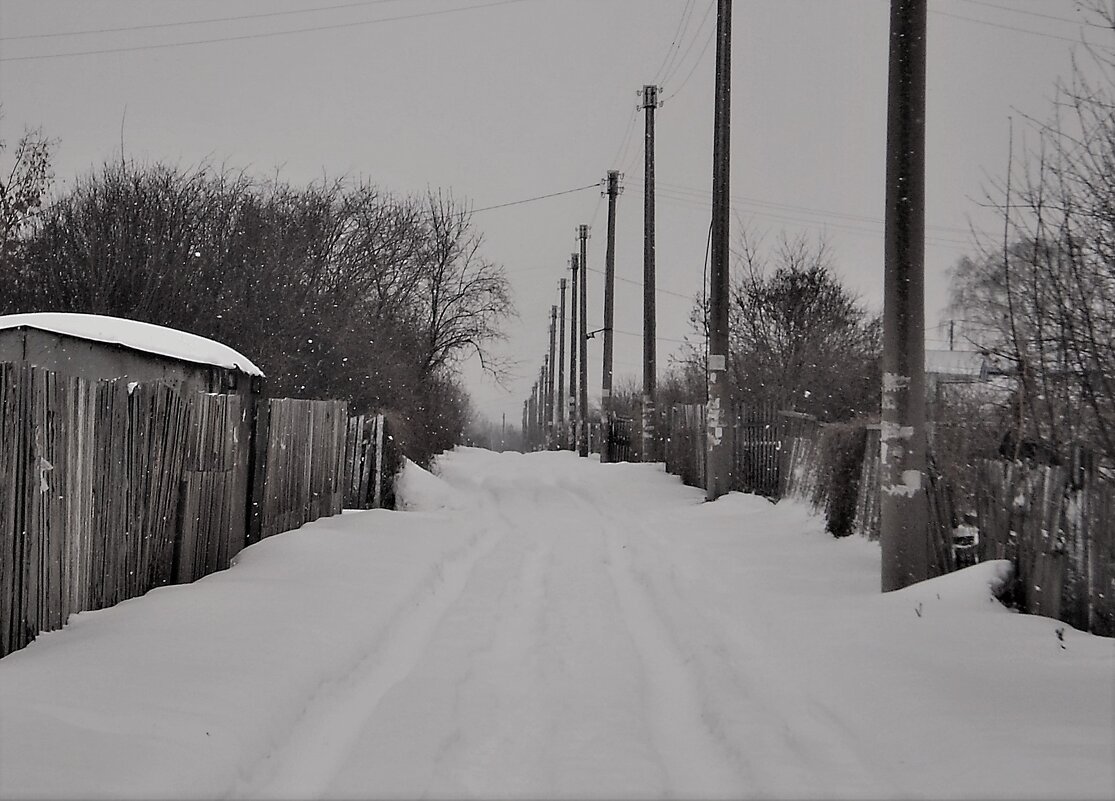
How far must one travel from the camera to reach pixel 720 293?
15906mm

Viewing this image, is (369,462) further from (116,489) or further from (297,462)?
(116,489)

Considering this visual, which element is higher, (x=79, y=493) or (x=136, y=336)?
(x=136, y=336)

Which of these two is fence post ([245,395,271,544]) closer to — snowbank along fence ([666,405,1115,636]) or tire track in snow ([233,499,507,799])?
tire track in snow ([233,499,507,799])

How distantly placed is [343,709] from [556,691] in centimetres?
118

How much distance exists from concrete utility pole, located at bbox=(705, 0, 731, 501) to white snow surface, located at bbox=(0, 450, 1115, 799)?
692 cm

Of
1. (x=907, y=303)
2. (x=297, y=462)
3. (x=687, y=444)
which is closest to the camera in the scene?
(x=907, y=303)

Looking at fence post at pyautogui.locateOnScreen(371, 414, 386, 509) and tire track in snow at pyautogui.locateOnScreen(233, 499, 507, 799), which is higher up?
fence post at pyautogui.locateOnScreen(371, 414, 386, 509)

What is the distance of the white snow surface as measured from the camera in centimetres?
417

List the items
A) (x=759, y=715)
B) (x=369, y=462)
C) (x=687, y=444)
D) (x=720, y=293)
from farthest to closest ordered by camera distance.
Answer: (x=687, y=444) < (x=720, y=293) < (x=369, y=462) < (x=759, y=715)

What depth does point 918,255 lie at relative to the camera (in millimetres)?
7824

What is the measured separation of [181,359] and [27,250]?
12542mm

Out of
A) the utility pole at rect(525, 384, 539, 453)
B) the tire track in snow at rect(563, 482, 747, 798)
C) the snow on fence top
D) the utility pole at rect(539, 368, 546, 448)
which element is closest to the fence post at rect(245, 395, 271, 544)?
the snow on fence top

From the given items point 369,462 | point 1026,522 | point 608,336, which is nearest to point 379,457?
point 369,462

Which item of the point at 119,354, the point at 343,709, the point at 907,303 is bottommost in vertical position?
the point at 343,709
